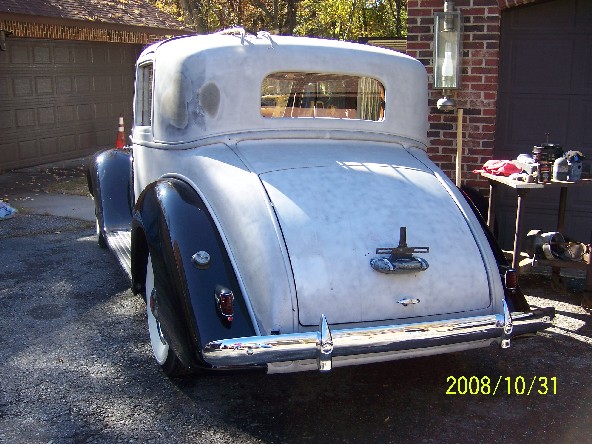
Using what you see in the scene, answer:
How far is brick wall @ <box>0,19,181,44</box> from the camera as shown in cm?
1088

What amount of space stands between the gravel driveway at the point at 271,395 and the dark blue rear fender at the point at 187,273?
28 centimetres

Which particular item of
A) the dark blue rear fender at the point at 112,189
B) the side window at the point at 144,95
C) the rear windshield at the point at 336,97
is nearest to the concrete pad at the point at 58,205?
the dark blue rear fender at the point at 112,189

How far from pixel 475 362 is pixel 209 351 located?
1.99 m

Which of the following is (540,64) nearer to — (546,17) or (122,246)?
(546,17)

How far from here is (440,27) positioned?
20.5 feet

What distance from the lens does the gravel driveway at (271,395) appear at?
3.43m

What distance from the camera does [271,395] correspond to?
12.6 ft

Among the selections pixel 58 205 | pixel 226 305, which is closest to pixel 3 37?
pixel 58 205

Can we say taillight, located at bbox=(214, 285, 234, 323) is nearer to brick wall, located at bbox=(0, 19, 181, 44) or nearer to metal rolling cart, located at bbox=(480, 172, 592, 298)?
metal rolling cart, located at bbox=(480, 172, 592, 298)

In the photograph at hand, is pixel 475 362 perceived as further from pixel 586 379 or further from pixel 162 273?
pixel 162 273

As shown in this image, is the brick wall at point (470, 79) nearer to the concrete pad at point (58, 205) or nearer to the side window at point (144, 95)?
the side window at point (144, 95)

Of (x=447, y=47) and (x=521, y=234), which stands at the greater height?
(x=447, y=47)

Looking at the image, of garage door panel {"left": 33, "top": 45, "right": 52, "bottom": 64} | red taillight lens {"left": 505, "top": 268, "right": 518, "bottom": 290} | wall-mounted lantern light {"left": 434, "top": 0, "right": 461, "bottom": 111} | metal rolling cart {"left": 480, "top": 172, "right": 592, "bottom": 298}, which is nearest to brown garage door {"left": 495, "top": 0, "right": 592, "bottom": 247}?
wall-mounted lantern light {"left": 434, "top": 0, "right": 461, "bottom": 111}

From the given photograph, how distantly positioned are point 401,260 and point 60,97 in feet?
37.2
